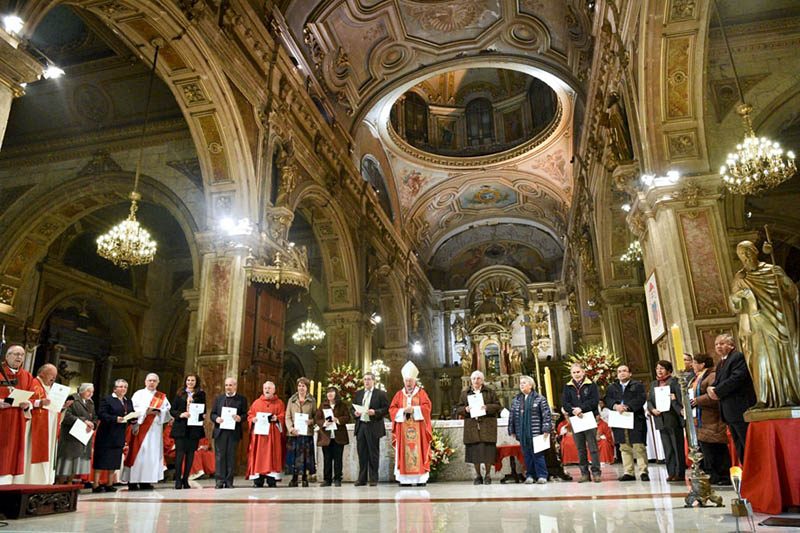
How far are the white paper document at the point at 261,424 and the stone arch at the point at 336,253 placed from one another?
23.1 ft

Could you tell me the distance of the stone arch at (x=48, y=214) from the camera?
1162 cm

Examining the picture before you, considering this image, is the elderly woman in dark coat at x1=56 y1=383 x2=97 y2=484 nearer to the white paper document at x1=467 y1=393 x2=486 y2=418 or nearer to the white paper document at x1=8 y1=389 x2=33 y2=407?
the white paper document at x1=8 y1=389 x2=33 y2=407

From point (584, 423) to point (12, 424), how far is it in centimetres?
→ 579

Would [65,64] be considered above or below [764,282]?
above

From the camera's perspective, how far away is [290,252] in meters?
10.5

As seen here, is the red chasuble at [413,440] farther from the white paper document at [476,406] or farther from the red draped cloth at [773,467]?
the red draped cloth at [773,467]

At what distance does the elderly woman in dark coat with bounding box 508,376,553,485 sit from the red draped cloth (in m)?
3.10

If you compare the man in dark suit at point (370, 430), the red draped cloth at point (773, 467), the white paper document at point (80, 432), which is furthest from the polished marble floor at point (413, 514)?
the man in dark suit at point (370, 430)

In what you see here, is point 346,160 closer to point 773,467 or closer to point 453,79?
point 453,79

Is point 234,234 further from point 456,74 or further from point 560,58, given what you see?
point 456,74

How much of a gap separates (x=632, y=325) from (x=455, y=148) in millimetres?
10085

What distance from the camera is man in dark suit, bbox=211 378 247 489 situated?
23.9ft

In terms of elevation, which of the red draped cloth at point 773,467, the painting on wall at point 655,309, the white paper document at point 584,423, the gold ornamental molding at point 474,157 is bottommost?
the red draped cloth at point 773,467

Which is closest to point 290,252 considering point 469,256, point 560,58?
point 560,58
